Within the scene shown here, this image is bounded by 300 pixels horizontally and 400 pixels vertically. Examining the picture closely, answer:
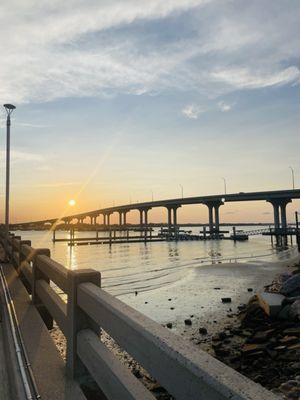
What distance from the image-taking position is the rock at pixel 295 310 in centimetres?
1136

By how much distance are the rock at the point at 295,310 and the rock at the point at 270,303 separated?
524mm

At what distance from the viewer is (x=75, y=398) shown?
10.2 ft

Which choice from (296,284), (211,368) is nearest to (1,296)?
(211,368)

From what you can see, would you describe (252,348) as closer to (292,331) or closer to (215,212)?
(292,331)

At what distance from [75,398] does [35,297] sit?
3721 mm

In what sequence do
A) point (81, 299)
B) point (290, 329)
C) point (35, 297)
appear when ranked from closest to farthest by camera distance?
point (81, 299), point (35, 297), point (290, 329)

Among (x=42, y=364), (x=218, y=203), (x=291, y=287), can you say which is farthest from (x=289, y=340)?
(x=218, y=203)

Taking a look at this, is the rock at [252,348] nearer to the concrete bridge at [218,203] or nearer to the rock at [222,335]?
the rock at [222,335]

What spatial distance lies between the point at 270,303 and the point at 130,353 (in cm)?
1138

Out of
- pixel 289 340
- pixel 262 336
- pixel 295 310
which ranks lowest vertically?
pixel 262 336

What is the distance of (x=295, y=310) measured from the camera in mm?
11625

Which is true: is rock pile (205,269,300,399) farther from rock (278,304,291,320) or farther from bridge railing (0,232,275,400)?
bridge railing (0,232,275,400)

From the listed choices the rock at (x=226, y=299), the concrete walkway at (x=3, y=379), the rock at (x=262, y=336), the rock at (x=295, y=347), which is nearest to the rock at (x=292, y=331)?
the rock at (x=262, y=336)

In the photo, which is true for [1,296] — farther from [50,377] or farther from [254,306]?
[254,306]
